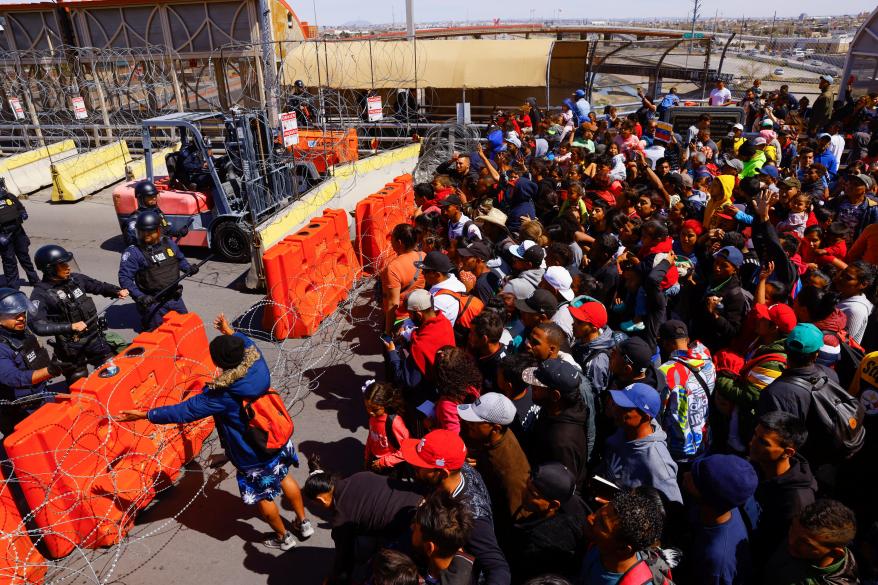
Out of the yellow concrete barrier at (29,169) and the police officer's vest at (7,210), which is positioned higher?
the police officer's vest at (7,210)

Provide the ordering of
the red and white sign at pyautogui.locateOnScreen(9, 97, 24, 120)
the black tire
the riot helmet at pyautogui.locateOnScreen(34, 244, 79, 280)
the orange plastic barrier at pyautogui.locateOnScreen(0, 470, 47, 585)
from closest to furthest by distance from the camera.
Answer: the orange plastic barrier at pyautogui.locateOnScreen(0, 470, 47, 585), the riot helmet at pyautogui.locateOnScreen(34, 244, 79, 280), the black tire, the red and white sign at pyautogui.locateOnScreen(9, 97, 24, 120)

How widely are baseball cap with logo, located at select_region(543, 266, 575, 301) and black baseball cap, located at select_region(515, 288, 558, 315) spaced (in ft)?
1.17

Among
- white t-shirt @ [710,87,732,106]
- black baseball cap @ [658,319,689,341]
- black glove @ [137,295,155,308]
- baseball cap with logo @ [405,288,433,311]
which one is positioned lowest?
black glove @ [137,295,155,308]

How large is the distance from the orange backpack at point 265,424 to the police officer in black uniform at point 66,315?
106 inches

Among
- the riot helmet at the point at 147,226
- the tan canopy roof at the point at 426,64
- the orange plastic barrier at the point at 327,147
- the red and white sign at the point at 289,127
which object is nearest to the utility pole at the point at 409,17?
the tan canopy roof at the point at 426,64

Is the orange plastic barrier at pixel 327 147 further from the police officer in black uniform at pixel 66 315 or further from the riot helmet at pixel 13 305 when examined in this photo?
the riot helmet at pixel 13 305

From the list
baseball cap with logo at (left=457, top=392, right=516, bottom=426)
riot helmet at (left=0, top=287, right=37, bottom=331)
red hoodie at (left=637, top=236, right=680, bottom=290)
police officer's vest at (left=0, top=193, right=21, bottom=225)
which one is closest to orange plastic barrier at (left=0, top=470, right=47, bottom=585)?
riot helmet at (left=0, top=287, right=37, bottom=331)

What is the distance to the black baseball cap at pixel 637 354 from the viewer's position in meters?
3.57

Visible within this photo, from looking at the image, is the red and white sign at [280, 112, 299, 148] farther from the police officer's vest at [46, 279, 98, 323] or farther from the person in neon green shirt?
the person in neon green shirt

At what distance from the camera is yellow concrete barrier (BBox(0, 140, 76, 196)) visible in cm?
1420

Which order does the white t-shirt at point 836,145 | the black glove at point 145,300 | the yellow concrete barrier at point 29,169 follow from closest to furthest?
the black glove at point 145,300
the white t-shirt at point 836,145
the yellow concrete barrier at point 29,169

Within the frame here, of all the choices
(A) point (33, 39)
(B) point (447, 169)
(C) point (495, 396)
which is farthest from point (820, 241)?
(A) point (33, 39)

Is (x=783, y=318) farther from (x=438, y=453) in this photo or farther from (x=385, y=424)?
(x=385, y=424)

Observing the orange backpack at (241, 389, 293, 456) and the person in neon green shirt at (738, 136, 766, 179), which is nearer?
the orange backpack at (241, 389, 293, 456)
